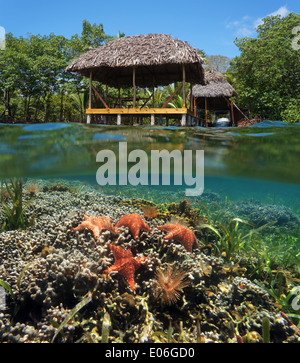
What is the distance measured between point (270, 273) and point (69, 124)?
6888mm

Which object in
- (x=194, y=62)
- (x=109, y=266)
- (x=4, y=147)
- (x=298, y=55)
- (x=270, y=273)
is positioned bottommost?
(x=270, y=273)

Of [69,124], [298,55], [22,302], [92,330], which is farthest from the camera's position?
[298,55]

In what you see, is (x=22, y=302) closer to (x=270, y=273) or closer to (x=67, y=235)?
(x=67, y=235)

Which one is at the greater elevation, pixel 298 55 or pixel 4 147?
pixel 298 55

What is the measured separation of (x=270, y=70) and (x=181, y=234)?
2093 centimetres

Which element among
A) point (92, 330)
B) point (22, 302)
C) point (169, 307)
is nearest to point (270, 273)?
point (169, 307)

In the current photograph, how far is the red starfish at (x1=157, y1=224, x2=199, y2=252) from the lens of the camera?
512 centimetres

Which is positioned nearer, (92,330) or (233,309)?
(92,330)

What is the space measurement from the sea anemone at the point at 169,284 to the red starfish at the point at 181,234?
0.86m

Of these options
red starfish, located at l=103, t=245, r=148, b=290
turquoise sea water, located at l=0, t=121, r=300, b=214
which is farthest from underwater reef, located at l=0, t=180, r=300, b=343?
turquoise sea water, located at l=0, t=121, r=300, b=214

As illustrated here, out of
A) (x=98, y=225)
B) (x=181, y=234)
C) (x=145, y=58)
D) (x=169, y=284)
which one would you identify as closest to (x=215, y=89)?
(x=145, y=58)

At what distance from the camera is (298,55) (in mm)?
19766

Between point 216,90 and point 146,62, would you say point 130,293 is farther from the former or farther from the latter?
point 216,90
